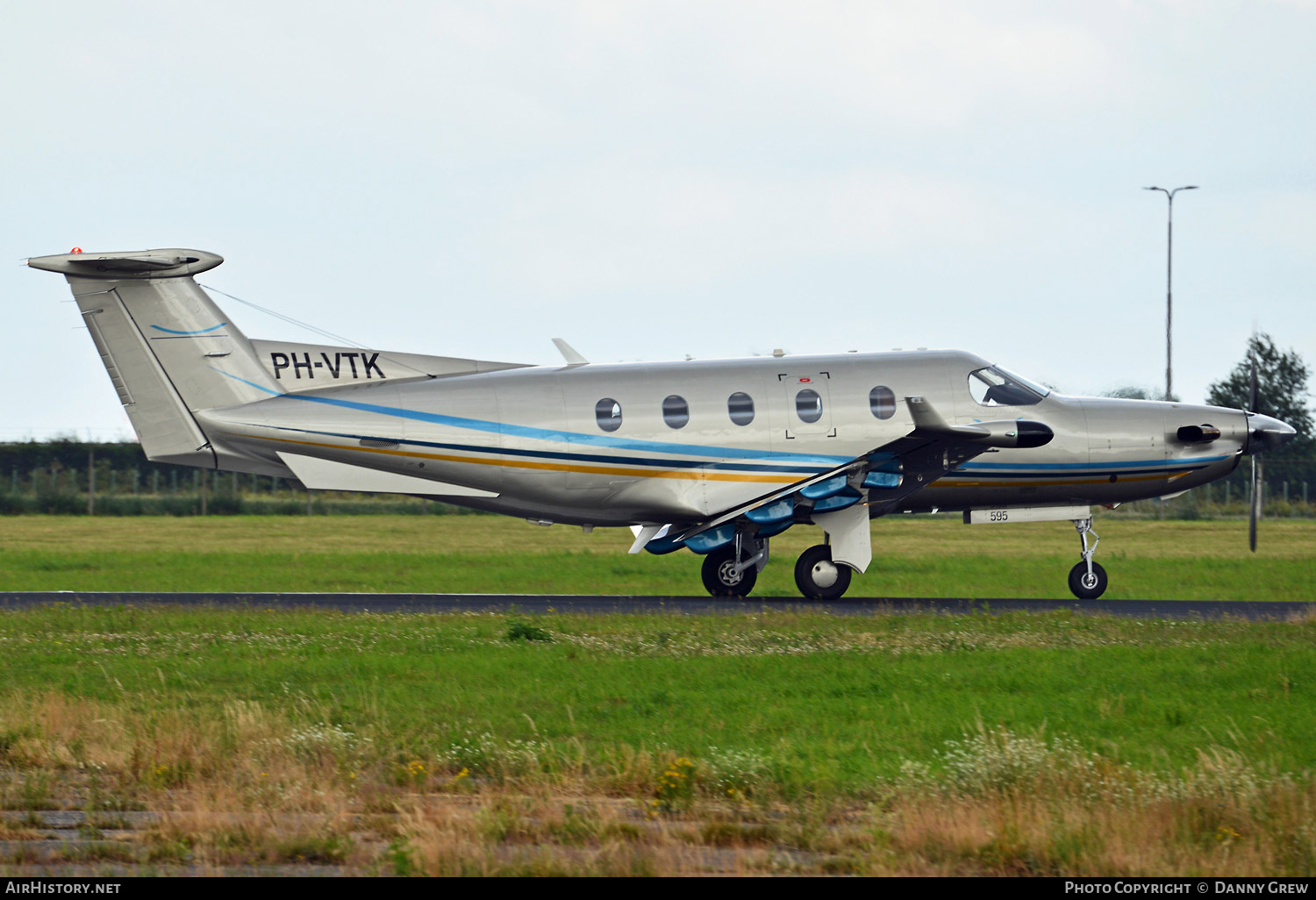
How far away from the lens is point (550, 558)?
3750 cm

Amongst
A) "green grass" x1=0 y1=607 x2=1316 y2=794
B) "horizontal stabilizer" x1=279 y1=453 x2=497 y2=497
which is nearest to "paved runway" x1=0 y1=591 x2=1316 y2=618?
"green grass" x1=0 y1=607 x2=1316 y2=794

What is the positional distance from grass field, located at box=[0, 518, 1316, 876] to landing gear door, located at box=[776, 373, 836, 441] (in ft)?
14.0

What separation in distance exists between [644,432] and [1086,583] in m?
8.59

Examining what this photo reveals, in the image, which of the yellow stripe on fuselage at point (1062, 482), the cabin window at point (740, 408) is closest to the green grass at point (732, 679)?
the cabin window at point (740, 408)

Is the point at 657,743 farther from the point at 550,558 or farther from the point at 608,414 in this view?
the point at 550,558

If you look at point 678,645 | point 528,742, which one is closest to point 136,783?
point 528,742

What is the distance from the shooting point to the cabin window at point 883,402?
889 inches

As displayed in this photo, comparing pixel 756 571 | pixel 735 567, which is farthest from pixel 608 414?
pixel 756 571

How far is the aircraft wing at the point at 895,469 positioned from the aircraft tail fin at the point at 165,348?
8.45m

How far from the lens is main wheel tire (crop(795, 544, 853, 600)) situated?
2259cm

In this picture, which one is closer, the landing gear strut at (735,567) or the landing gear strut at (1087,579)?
the landing gear strut at (735,567)

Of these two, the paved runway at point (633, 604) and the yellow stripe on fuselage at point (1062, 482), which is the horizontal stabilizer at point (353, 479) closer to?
the paved runway at point (633, 604)

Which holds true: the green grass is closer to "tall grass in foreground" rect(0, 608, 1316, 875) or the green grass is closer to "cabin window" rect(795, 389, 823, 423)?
"tall grass in foreground" rect(0, 608, 1316, 875)
